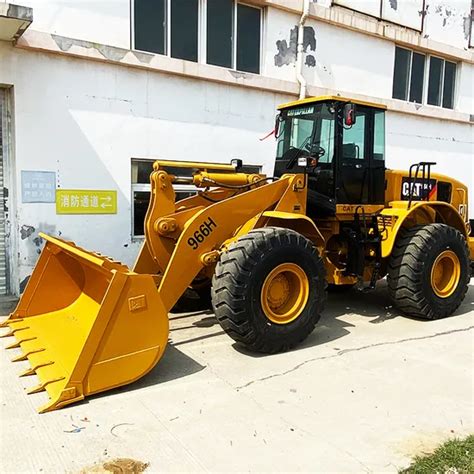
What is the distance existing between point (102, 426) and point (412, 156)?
10.2 meters

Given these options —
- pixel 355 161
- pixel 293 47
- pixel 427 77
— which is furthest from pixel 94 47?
pixel 427 77

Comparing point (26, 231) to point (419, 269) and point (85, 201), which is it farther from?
point (419, 269)

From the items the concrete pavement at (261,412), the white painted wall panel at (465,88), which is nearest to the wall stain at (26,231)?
the concrete pavement at (261,412)

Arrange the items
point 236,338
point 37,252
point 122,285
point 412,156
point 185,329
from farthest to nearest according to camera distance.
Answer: point 412,156 → point 37,252 → point 185,329 → point 236,338 → point 122,285

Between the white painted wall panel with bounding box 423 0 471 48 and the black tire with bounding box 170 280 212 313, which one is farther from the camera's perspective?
the white painted wall panel with bounding box 423 0 471 48

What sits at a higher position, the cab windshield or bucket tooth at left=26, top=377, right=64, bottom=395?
the cab windshield

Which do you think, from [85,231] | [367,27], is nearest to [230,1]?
[367,27]

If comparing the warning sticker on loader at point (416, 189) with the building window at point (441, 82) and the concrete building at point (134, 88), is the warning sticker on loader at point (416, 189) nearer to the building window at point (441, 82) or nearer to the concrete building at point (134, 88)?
the concrete building at point (134, 88)

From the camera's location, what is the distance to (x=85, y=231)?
24.0ft

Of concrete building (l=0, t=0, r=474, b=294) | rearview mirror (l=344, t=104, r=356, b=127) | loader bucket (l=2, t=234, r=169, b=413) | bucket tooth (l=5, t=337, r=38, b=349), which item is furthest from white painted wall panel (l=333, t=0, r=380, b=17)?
bucket tooth (l=5, t=337, r=38, b=349)

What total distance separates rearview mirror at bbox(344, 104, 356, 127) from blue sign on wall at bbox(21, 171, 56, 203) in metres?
4.26

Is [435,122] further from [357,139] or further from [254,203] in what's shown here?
[254,203]

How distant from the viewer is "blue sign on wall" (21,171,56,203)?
22.3 ft

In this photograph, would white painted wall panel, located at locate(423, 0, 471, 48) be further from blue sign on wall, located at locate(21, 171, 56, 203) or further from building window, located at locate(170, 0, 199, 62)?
blue sign on wall, located at locate(21, 171, 56, 203)
